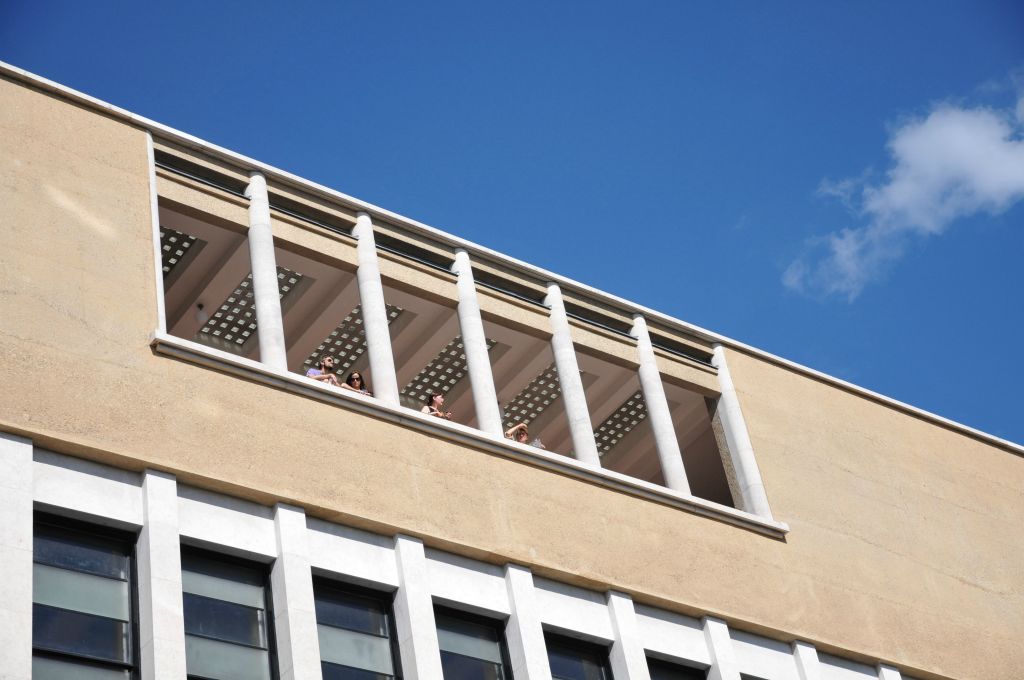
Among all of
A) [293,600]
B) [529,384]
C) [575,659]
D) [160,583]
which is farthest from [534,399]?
[160,583]

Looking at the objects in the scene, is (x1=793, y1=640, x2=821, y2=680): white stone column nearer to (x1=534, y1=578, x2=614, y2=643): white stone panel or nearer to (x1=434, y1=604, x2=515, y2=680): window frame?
(x1=534, y1=578, x2=614, y2=643): white stone panel

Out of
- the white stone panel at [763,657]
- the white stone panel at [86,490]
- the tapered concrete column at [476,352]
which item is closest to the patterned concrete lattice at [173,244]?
the tapered concrete column at [476,352]

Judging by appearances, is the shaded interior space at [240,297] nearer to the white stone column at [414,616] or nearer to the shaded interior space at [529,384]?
the shaded interior space at [529,384]

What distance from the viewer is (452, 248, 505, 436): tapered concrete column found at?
1077 inches

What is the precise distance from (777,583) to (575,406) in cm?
451

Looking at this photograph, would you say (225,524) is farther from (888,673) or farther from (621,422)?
(621,422)

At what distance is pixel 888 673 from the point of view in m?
29.2

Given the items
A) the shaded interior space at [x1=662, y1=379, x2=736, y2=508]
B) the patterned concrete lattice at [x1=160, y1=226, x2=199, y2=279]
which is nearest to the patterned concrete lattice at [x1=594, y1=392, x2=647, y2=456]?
the shaded interior space at [x1=662, y1=379, x2=736, y2=508]

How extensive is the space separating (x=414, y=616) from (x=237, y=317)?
937cm

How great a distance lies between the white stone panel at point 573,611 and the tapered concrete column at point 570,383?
2682mm

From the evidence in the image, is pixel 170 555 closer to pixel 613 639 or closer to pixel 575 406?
pixel 613 639

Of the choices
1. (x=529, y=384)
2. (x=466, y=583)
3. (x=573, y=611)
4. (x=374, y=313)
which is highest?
(x=529, y=384)

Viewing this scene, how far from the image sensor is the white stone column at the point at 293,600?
855 inches

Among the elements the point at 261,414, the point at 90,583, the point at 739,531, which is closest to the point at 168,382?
the point at 261,414
